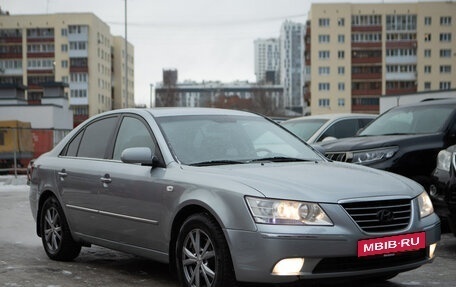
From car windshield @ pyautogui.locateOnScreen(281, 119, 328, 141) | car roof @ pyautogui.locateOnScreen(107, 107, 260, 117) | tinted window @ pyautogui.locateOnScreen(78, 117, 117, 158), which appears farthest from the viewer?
car windshield @ pyautogui.locateOnScreen(281, 119, 328, 141)

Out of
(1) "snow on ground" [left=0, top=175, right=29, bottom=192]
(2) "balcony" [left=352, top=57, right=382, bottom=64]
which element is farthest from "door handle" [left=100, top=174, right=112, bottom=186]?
(2) "balcony" [left=352, top=57, right=382, bottom=64]

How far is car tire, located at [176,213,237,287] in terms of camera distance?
4480 millimetres

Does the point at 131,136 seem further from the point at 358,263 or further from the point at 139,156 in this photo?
the point at 358,263

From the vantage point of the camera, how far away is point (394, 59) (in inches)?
4082

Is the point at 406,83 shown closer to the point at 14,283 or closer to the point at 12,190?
the point at 12,190

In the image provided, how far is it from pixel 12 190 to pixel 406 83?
94.3 metres

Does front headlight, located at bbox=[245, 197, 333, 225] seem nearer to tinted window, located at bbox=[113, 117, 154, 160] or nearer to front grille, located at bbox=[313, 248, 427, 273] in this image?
front grille, located at bbox=[313, 248, 427, 273]

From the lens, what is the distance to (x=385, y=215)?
14.7ft

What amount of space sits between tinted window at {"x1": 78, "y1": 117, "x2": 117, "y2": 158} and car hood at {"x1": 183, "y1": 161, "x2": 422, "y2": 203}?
5.02 ft

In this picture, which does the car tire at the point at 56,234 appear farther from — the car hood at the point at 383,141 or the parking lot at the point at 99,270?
the car hood at the point at 383,141

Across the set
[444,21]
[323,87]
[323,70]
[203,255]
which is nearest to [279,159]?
[203,255]

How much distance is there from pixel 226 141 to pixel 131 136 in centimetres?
93

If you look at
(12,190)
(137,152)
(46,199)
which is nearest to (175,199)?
(137,152)

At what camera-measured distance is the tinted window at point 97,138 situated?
630cm
